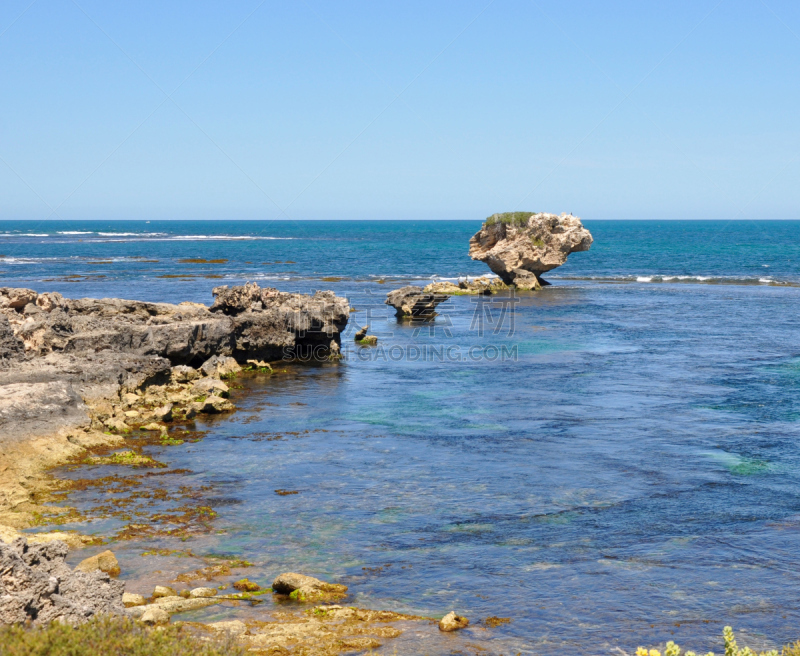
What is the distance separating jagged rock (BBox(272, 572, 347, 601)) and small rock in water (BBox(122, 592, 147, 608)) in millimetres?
2088

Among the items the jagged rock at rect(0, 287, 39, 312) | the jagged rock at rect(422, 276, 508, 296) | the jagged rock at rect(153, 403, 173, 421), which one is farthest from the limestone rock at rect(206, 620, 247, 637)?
the jagged rock at rect(422, 276, 508, 296)

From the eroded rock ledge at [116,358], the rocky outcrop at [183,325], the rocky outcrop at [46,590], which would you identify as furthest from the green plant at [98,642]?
the rocky outcrop at [183,325]

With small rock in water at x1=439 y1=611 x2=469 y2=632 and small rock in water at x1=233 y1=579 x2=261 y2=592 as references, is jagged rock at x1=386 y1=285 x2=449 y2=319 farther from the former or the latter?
small rock in water at x1=439 y1=611 x2=469 y2=632

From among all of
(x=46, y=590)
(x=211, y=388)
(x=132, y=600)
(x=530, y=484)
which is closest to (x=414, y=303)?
(x=211, y=388)

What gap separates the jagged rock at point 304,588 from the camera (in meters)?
12.7

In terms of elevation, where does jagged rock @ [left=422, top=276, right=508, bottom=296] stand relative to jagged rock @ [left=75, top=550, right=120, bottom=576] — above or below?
above

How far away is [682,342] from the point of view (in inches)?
1631

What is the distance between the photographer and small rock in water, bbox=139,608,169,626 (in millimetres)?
10891

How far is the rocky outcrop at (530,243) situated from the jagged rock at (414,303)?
1990 centimetres

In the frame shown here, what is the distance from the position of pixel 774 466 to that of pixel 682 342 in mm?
21671

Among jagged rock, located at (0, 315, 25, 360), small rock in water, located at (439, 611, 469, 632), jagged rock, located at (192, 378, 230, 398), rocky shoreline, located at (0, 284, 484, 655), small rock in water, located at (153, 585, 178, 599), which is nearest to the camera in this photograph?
rocky shoreline, located at (0, 284, 484, 655)

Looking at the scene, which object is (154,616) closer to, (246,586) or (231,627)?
(231,627)

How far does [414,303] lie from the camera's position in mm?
Result: 51031

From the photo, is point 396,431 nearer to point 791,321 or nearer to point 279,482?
point 279,482
